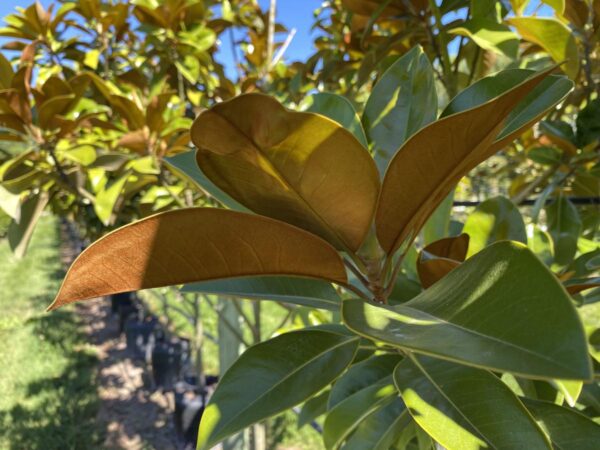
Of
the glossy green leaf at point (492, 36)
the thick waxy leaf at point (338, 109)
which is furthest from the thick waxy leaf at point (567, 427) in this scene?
the glossy green leaf at point (492, 36)

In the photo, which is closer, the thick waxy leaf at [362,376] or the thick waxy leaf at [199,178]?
the thick waxy leaf at [199,178]

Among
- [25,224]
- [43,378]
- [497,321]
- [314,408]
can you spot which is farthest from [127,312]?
[497,321]

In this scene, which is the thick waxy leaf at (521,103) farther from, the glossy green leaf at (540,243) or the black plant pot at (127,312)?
the black plant pot at (127,312)

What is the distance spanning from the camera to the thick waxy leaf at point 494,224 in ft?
2.32

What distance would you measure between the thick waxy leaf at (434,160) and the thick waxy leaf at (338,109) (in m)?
0.15

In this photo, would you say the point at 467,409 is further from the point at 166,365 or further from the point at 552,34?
the point at 166,365

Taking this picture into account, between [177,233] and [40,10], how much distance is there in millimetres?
1817

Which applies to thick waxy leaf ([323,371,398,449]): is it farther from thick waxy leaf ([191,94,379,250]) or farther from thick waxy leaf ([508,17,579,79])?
thick waxy leaf ([508,17,579,79])

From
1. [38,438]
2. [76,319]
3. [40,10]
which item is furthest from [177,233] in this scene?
[76,319]

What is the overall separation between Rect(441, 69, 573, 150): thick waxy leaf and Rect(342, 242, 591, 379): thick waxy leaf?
175mm

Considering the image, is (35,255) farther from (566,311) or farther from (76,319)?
(566,311)

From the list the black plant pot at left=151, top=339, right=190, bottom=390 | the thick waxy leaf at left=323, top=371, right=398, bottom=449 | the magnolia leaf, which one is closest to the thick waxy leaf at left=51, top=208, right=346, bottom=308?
the thick waxy leaf at left=323, top=371, right=398, bottom=449

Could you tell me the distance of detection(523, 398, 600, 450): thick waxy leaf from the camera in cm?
→ 57

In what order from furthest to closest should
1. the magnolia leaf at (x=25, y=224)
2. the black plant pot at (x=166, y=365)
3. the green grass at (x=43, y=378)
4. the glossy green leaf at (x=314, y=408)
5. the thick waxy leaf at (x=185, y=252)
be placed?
the black plant pot at (x=166, y=365) → the green grass at (x=43, y=378) → the magnolia leaf at (x=25, y=224) → the glossy green leaf at (x=314, y=408) → the thick waxy leaf at (x=185, y=252)
